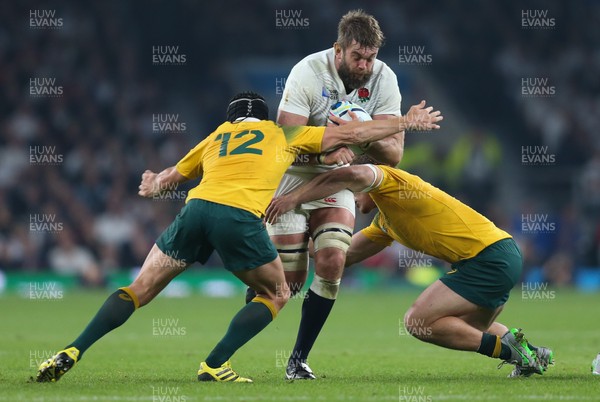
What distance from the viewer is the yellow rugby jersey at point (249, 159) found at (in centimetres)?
728

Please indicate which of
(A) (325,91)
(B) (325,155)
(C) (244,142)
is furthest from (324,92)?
(C) (244,142)

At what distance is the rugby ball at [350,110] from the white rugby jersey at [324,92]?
182 millimetres

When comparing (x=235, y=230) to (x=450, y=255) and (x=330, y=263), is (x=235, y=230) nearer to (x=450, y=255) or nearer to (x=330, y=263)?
(x=330, y=263)

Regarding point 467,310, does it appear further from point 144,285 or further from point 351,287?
point 351,287

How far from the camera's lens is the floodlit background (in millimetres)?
22203

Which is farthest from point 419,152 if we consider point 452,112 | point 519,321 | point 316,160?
point 316,160

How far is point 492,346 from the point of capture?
760 centimetres

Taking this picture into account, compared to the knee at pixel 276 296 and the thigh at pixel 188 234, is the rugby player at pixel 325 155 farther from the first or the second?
the thigh at pixel 188 234

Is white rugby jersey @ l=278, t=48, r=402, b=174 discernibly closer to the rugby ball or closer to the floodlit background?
the rugby ball

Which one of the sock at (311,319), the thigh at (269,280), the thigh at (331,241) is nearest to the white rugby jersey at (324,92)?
the thigh at (331,241)

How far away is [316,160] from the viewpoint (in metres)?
7.98

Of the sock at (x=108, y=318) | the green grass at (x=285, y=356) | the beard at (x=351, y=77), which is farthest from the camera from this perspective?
the beard at (x=351, y=77)

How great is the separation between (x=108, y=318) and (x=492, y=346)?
275 cm

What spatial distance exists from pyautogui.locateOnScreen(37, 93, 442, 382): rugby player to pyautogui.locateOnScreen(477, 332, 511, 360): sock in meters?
1.47
